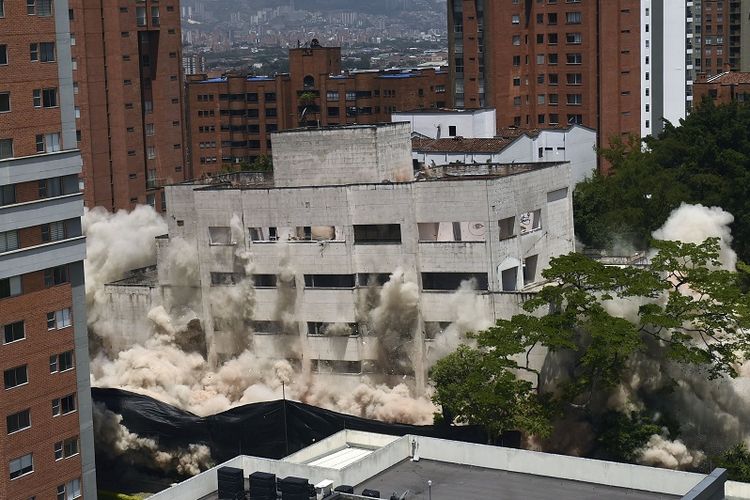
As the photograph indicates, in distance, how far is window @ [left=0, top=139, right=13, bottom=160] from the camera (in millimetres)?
40812

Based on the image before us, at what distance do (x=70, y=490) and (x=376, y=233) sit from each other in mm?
19377

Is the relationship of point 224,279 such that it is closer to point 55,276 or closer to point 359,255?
point 359,255

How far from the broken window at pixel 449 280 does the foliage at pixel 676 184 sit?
1769 centimetres

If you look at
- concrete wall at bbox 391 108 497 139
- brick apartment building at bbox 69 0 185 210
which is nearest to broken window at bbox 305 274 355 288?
brick apartment building at bbox 69 0 185 210

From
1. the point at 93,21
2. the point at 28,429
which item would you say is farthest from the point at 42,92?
the point at 93,21

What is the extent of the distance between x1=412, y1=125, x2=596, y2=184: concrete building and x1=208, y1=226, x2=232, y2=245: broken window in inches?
967

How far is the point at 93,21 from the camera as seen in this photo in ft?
270

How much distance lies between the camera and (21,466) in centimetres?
4094

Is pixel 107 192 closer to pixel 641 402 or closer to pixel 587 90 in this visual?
pixel 587 90

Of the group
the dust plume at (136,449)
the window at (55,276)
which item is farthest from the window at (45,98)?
the dust plume at (136,449)

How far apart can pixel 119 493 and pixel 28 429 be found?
13600 millimetres

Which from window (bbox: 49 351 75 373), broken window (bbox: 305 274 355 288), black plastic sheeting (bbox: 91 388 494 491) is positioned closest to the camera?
window (bbox: 49 351 75 373)

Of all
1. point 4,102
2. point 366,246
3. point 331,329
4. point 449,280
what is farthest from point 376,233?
point 4,102

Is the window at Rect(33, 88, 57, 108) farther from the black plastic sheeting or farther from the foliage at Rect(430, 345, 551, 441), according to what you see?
the foliage at Rect(430, 345, 551, 441)
